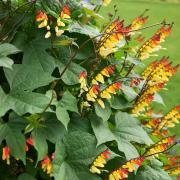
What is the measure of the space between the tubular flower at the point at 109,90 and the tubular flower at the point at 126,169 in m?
0.22

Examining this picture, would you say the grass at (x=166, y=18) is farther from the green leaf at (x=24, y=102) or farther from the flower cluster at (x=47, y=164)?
the green leaf at (x=24, y=102)

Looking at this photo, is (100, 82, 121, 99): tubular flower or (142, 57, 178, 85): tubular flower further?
(142, 57, 178, 85): tubular flower

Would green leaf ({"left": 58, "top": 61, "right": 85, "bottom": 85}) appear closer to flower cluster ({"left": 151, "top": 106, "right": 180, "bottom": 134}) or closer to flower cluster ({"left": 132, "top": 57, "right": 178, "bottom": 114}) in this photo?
flower cluster ({"left": 132, "top": 57, "right": 178, "bottom": 114})

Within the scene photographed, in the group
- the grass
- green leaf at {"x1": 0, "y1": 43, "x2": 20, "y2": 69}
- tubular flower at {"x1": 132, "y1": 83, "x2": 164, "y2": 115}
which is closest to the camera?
green leaf at {"x1": 0, "y1": 43, "x2": 20, "y2": 69}

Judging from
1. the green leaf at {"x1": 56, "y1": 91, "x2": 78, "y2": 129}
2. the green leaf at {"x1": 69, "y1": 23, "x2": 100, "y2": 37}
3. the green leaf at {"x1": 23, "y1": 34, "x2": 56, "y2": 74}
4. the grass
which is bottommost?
the grass

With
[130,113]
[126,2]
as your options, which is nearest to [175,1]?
[126,2]

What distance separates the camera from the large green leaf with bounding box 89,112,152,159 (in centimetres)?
139

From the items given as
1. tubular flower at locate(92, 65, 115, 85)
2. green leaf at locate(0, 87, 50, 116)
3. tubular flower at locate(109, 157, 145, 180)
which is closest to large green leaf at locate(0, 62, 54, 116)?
green leaf at locate(0, 87, 50, 116)

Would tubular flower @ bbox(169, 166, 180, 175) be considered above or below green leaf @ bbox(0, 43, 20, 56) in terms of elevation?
below

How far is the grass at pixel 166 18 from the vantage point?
15.5ft

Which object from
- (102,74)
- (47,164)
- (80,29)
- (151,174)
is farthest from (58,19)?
(151,174)

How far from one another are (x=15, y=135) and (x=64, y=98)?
0.20m

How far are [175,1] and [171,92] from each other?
7862 millimetres

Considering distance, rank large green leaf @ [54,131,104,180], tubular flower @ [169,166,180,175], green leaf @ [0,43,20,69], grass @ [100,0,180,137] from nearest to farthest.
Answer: green leaf @ [0,43,20,69], large green leaf @ [54,131,104,180], tubular flower @ [169,166,180,175], grass @ [100,0,180,137]
